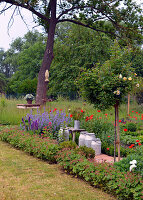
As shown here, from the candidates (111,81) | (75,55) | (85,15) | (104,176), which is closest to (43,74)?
(85,15)

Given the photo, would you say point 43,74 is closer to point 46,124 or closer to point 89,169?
point 46,124

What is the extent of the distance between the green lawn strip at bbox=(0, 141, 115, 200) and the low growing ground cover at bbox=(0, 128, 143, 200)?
0.49ft

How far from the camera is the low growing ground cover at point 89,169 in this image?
11.3ft

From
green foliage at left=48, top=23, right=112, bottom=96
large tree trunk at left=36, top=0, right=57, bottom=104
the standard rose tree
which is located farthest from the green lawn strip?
green foliage at left=48, top=23, right=112, bottom=96

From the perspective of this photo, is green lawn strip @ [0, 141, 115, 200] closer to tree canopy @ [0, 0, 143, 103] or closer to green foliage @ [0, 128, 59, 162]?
green foliage @ [0, 128, 59, 162]

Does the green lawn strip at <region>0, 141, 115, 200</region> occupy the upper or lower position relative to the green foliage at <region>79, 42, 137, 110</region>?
lower

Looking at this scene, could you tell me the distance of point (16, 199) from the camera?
3.54 meters

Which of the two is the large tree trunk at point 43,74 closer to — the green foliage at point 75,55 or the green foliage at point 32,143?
the green foliage at point 32,143

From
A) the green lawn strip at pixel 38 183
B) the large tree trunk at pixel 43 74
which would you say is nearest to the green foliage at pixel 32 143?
the green lawn strip at pixel 38 183

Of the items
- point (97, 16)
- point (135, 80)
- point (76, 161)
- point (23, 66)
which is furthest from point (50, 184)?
point (23, 66)

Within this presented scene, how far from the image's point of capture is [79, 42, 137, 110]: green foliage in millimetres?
4609

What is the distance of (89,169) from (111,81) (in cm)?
163

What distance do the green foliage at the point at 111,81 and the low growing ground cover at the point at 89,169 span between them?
1.17 m

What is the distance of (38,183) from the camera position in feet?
13.7
